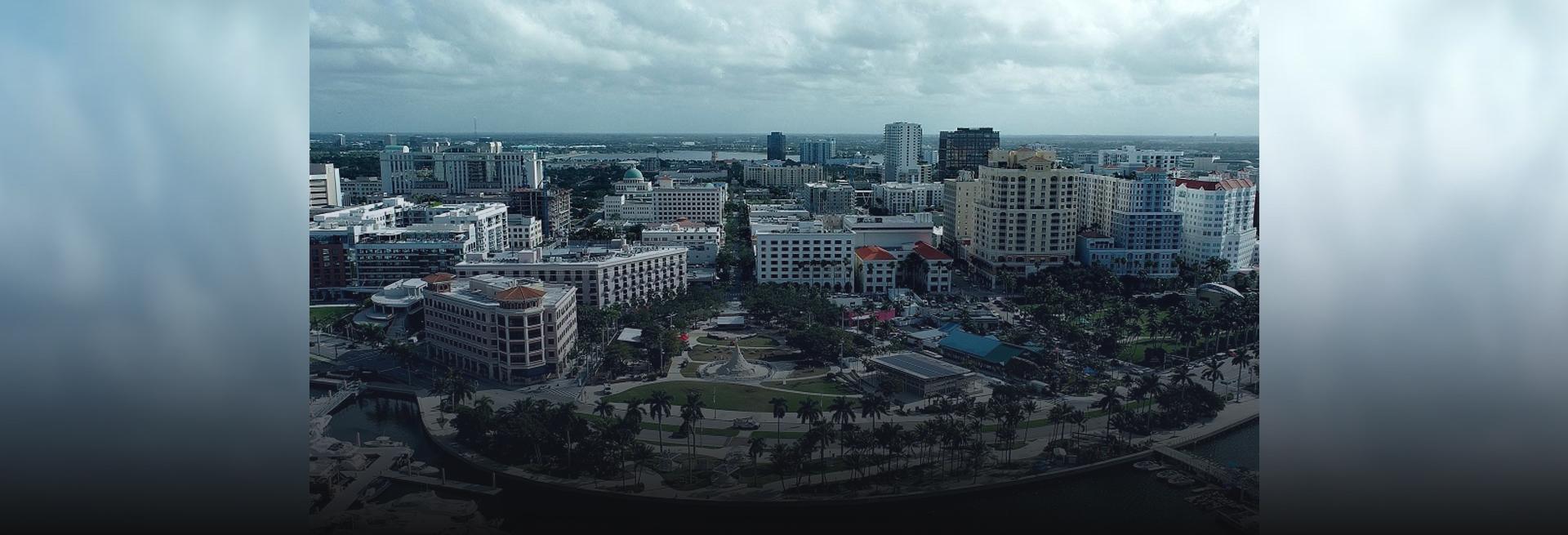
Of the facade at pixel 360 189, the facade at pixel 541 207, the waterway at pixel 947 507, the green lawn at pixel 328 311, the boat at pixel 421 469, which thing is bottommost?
the waterway at pixel 947 507

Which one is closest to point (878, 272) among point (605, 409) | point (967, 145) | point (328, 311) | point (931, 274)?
point (931, 274)

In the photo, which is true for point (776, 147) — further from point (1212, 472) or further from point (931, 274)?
point (1212, 472)

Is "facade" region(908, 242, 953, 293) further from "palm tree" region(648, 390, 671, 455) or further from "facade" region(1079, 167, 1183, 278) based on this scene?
"palm tree" region(648, 390, 671, 455)

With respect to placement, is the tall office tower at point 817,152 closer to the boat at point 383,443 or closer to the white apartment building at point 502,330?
A: the white apartment building at point 502,330

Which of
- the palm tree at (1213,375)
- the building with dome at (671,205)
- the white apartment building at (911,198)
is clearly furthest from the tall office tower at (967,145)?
the palm tree at (1213,375)

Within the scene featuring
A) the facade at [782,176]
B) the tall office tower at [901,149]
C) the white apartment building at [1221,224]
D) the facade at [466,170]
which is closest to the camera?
the white apartment building at [1221,224]

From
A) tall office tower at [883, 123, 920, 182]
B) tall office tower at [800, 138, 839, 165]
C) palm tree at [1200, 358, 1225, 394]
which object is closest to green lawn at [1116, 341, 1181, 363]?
palm tree at [1200, 358, 1225, 394]
